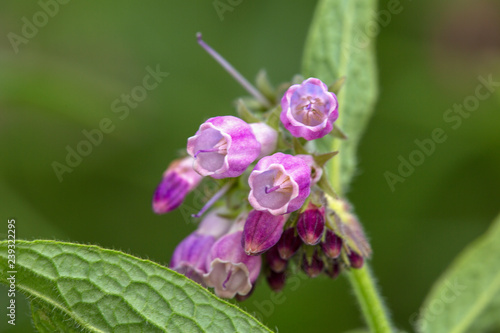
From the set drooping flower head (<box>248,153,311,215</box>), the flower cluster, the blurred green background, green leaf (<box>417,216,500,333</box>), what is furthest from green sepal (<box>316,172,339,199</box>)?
the blurred green background

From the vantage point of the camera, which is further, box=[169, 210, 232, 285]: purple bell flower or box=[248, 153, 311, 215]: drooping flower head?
box=[169, 210, 232, 285]: purple bell flower

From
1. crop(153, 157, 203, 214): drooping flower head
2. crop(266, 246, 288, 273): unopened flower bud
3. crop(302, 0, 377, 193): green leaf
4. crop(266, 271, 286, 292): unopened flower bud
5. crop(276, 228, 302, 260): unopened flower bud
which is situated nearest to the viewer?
crop(276, 228, 302, 260): unopened flower bud

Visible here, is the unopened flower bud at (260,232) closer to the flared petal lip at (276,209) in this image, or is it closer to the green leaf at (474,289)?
the flared petal lip at (276,209)

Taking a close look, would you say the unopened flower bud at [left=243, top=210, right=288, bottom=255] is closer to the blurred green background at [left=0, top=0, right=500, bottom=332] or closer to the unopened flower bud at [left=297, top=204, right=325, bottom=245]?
the unopened flower bud at [left=297, top=204, right=325, bottom=245]

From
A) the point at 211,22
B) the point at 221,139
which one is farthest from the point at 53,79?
the point at 221,139

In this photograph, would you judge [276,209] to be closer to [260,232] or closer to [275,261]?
[260,232]

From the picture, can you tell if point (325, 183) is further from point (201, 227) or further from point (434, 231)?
point (434, 231)

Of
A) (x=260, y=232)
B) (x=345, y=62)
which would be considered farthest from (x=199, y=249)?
(x=345, y=62)
